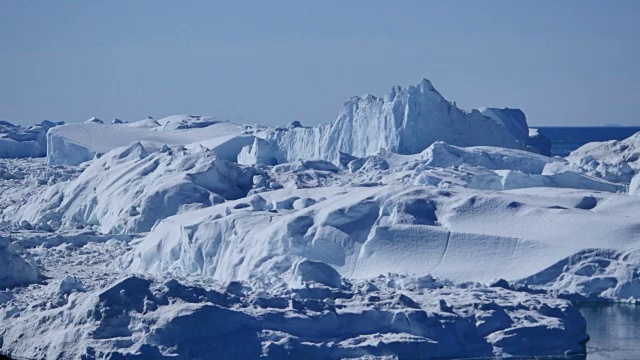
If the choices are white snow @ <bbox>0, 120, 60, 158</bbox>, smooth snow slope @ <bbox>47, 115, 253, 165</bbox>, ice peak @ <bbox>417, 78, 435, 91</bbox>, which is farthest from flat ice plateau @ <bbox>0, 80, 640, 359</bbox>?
white snow @ <bbox>0, 120, 60, 158</bbox>

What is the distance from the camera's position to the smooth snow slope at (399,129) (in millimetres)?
36344

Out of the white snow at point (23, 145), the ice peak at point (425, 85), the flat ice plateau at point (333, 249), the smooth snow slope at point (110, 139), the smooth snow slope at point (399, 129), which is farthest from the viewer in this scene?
the white snow at point (23, 145)

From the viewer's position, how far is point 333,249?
75.5 feet

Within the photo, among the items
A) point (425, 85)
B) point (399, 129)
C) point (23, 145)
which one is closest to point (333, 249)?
point (425, 85)

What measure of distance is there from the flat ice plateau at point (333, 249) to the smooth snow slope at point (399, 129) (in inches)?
2.7

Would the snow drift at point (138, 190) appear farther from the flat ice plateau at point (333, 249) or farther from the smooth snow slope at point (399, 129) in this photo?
the smooth snow slope at point (399, 129)

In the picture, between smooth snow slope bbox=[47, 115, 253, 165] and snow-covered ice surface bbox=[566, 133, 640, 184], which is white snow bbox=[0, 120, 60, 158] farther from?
snow-covered ice surface bbox=[566, 133, 640, 184]

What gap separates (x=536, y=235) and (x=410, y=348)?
6.04m

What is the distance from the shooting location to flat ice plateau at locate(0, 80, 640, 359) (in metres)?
17.3

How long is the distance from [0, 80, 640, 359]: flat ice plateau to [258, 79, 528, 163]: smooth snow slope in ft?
0.22

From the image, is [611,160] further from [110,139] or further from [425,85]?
[110,139]

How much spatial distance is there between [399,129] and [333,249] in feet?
46.4

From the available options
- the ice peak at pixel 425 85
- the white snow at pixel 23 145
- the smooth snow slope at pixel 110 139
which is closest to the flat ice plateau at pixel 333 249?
the ice peak at pixel 425 85

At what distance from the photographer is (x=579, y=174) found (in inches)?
1228
